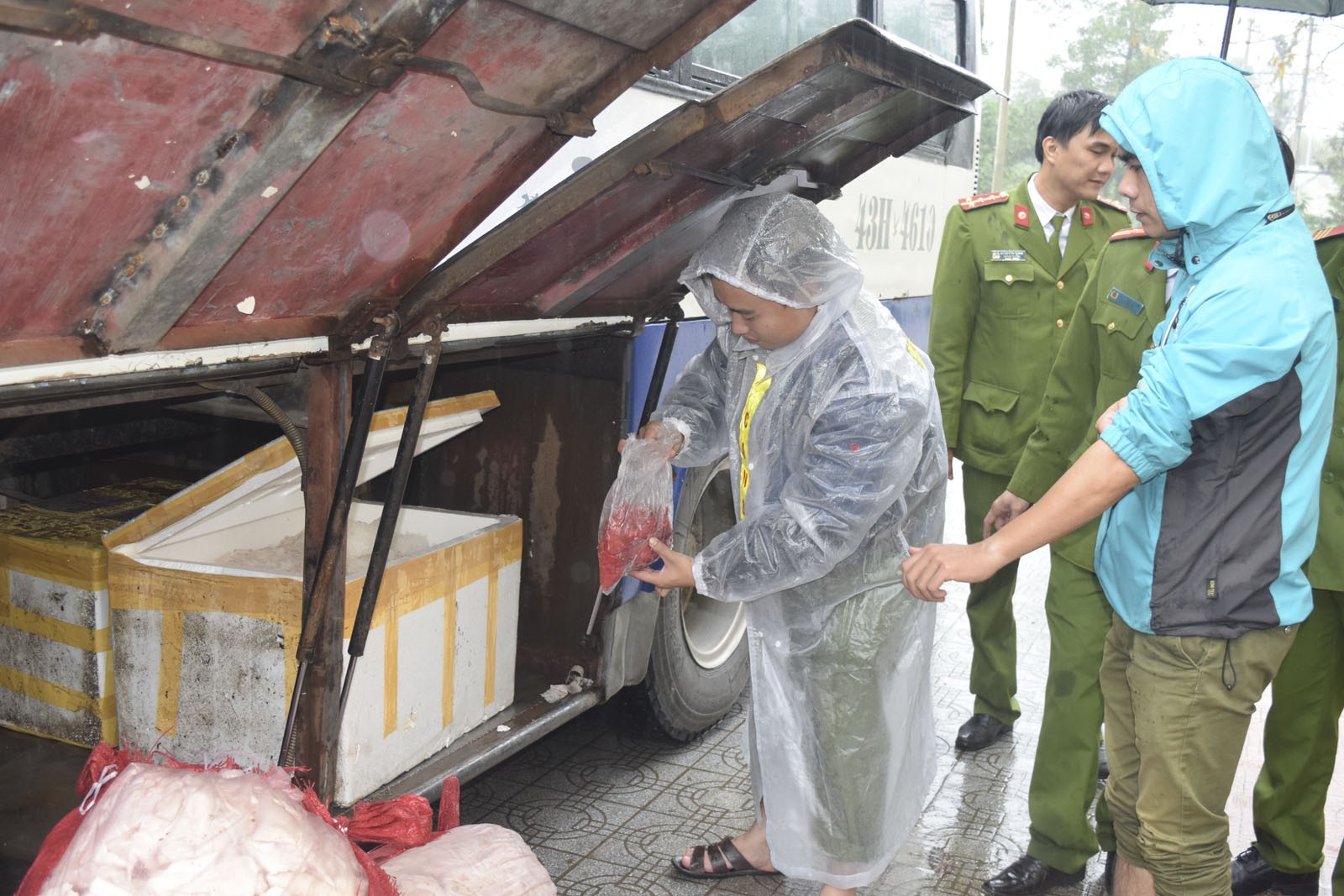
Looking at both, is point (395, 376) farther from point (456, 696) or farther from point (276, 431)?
point (456, 696)

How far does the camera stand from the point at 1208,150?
7.11 ft

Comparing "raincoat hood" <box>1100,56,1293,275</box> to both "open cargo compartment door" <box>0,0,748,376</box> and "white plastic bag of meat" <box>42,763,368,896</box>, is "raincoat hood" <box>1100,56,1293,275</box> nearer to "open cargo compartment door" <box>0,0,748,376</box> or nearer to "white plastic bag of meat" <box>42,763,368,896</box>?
"open cargo compartment door" <box>0,0,748,376</box>

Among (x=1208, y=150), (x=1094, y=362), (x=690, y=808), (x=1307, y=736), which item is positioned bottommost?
(x=690, y=808)

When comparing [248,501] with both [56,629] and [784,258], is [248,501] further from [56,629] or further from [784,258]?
[784,258]

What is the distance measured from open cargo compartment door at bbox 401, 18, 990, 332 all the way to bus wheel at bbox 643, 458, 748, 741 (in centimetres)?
89

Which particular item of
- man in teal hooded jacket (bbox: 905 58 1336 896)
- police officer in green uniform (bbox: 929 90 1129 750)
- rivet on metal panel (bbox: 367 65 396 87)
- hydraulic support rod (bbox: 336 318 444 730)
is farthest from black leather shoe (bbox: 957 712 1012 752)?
rivet on metal panel (bbox: 367 65 396 87)

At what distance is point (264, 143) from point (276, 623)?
1.15 m

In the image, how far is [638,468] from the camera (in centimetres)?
274

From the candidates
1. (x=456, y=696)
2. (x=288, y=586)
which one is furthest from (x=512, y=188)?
(x=456, y=696)

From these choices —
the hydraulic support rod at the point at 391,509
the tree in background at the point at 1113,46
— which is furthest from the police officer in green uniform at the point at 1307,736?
the tree in background at the point at 1113,46

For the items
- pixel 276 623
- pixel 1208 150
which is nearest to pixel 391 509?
pixel 276 623

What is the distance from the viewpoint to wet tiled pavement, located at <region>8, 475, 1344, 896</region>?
3.07 meters

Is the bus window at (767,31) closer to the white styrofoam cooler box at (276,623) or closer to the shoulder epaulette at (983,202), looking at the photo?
the shoulder epaulette at (983,202)

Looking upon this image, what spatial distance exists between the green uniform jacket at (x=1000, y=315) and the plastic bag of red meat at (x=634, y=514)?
1500 millimetres
